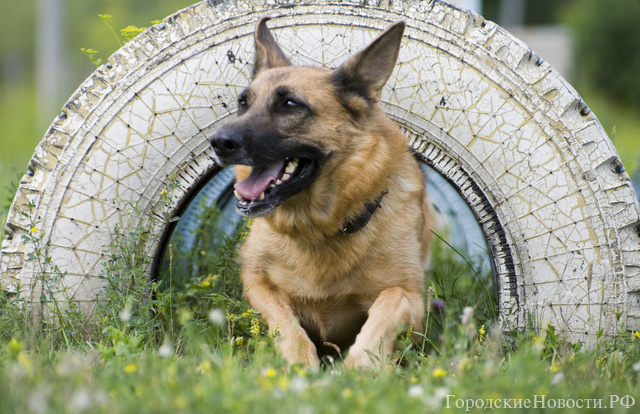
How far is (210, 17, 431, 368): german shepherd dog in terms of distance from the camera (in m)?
3.37

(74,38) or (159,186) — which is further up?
(74,38)

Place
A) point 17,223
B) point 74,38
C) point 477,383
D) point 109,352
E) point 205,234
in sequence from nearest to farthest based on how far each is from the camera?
1. point 477,383
2. point 109,352
3. point 17,223
4. point 205,234
5. point 74,38

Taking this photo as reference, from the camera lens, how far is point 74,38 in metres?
32.5

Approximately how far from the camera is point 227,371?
2.18 m

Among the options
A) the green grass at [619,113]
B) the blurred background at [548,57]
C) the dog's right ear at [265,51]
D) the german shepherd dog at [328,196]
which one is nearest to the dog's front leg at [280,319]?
the german shepherd dog at [328,196]

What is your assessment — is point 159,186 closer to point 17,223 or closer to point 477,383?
point 17,223

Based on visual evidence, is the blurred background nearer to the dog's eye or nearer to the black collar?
the dog's eye

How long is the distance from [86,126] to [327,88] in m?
1.29

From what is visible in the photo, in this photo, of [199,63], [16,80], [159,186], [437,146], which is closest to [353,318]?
[437,146]

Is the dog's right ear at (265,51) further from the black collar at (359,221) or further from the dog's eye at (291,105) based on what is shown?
the black collar at (359,221)

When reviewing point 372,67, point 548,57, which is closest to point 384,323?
point 372,67

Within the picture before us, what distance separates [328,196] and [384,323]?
0.74 meters

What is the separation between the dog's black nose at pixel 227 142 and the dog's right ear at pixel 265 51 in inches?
23.0

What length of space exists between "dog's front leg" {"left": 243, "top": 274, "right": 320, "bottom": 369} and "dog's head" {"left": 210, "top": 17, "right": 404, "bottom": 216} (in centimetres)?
52
